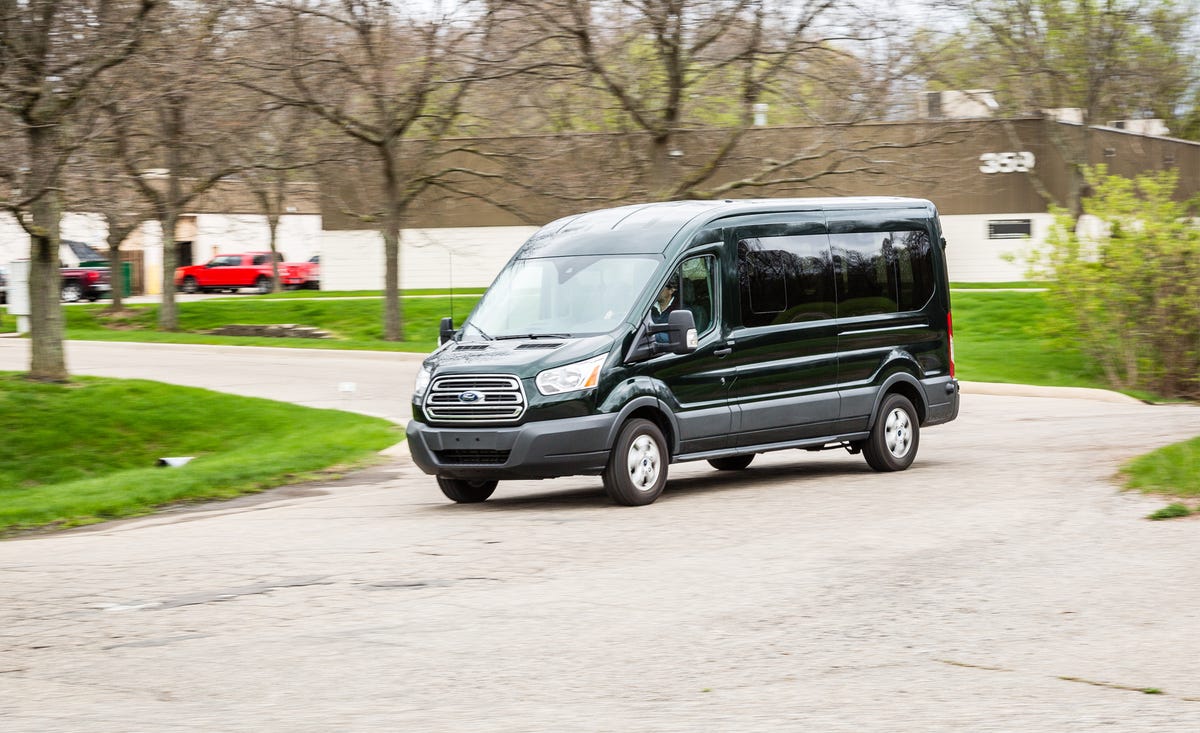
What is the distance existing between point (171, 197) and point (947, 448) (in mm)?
25180

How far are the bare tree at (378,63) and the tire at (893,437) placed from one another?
15.9 m

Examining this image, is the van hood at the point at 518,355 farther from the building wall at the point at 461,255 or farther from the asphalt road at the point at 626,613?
the building wall at the point at 461,255

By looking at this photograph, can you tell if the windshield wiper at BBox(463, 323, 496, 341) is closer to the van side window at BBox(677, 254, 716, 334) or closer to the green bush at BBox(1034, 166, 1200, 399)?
the van side window at BBox(677, 254, 716, 334)

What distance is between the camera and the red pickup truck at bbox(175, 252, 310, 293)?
6650 centimetres

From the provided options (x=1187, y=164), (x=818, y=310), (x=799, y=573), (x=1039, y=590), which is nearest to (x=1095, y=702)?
(x=1039, y=590)

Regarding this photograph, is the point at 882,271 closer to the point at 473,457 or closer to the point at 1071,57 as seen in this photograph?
the point at 473,457

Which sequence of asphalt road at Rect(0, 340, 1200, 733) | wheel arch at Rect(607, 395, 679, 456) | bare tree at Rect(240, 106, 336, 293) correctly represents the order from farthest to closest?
bare tree at Rect(240, 106, 336, 293), wheel arch at Rect(607, 395, 679, 456), asphalt road at Rect(0, 340, 1200, 733)

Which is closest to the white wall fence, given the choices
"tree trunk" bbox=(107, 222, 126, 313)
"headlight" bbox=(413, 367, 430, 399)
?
"tree trunk" bbox=(107, 222, 126, 313)

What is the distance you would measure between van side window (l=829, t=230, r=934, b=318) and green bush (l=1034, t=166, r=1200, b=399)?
38.7 ft

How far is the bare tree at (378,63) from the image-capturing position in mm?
29625

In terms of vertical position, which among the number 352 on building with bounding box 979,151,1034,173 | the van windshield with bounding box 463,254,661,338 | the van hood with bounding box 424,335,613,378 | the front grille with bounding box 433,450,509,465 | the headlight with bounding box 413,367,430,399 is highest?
the number 352 on building with bounding box 979,151,1034,173

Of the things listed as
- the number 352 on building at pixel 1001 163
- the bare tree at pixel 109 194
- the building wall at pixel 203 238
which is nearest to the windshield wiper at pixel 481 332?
the bare tree at pixel 109 194

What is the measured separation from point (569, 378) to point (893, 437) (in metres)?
4.05

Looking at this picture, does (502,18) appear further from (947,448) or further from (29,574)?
(29,574)
